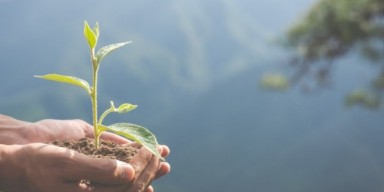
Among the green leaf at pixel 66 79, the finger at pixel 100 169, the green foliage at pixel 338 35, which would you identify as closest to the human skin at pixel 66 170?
the finger at pixel 100 169

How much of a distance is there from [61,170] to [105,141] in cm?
18

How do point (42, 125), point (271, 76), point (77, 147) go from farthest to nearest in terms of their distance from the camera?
point (271, 76), point (42, 125), point (77, 147)

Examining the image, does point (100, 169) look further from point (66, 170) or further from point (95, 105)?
point (95, 105)

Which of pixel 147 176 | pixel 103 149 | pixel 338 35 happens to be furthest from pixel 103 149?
pixel 338 35

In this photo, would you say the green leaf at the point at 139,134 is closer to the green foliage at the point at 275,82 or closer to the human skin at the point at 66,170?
the human skin at the point at 66,170

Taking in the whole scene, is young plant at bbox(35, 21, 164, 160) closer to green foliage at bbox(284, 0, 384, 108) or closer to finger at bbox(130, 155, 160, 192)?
finger at bbox(130, 155, 160, 192)

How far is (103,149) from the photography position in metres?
0.92

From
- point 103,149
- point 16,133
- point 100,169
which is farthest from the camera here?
point 16,133

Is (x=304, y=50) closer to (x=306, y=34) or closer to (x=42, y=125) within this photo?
(x=306, y=34)

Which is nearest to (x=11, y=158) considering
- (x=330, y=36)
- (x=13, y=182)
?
(x=13, y=182)

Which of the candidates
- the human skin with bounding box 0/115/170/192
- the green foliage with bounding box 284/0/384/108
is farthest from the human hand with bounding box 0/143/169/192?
the green foliage with bounding box 284/0/384/108

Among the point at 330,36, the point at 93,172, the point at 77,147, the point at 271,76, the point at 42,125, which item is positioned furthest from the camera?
the point at 271,76

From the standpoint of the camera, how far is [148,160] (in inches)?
34.7

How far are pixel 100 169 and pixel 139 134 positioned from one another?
0.09 meters
